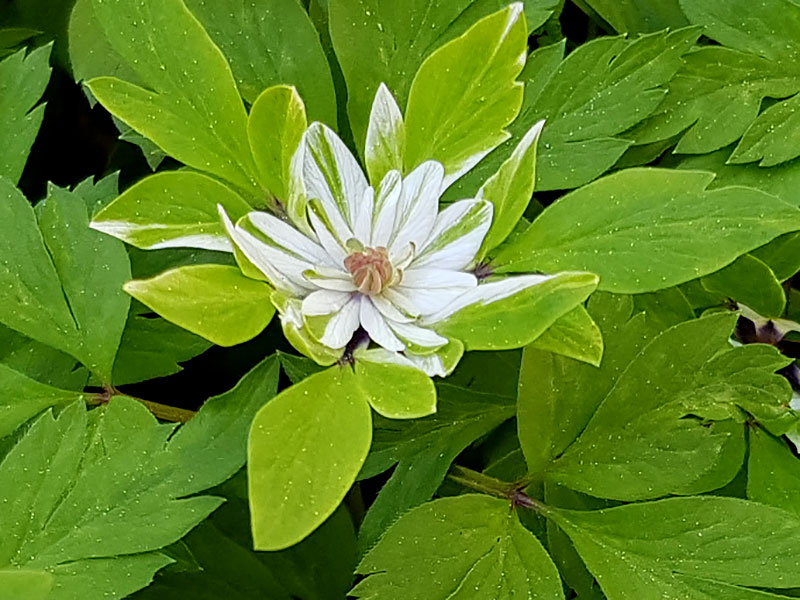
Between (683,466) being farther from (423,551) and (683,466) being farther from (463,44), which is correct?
(463,44)

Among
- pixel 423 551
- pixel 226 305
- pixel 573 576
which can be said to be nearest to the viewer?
pixel 226 305

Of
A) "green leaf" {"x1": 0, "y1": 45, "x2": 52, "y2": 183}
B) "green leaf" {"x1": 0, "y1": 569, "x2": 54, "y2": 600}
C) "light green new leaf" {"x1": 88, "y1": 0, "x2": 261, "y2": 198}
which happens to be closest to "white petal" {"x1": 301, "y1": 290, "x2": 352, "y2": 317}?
"light green new leaf" {"x1": 88, "y1": 0, "x2": 261, "y2": 198}

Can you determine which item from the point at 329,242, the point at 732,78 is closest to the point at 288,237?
the point at 329,242

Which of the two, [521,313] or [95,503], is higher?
[521,313]

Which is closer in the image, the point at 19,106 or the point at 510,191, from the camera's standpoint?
the point at 510,191

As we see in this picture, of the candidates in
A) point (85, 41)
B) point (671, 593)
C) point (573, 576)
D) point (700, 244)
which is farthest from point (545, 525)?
point (85, 41)

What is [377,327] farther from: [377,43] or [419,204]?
[377,43]

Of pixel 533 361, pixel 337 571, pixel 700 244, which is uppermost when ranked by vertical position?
pixel 700 244
